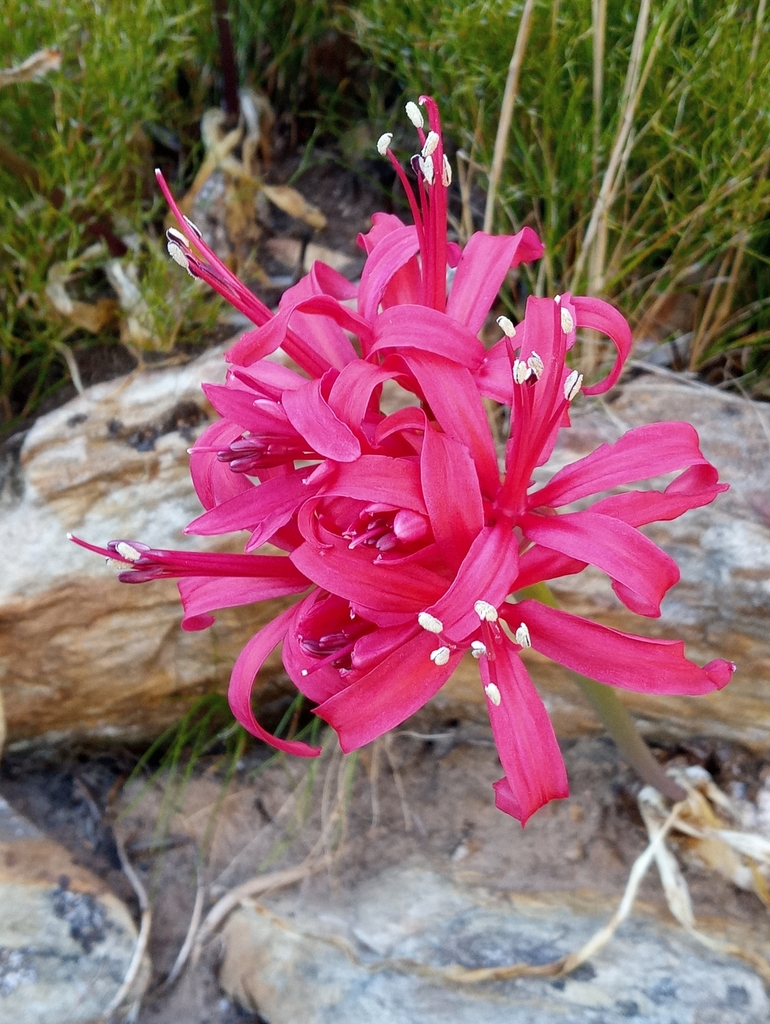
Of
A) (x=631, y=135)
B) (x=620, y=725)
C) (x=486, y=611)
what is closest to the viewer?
(x=486, y=611)

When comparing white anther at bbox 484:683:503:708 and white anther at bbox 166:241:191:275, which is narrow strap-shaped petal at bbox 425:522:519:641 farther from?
white anther at bbox 166:241:191:275

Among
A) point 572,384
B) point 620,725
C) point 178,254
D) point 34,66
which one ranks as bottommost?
point 620,725

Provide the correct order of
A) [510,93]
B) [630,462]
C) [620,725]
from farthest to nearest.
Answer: [510,93], [620,725], [630,462]

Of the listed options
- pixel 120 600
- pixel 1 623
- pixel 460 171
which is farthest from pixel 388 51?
pixel 1 623

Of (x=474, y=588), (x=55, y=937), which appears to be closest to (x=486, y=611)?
(x=474, y=588)

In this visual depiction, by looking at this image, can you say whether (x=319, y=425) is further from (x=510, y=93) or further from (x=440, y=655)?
(x=510, y=93)

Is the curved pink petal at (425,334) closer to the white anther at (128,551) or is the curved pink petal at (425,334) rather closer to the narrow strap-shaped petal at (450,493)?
the narrow strap-shaped petal at (450,493)

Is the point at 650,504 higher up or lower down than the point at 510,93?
lower down
